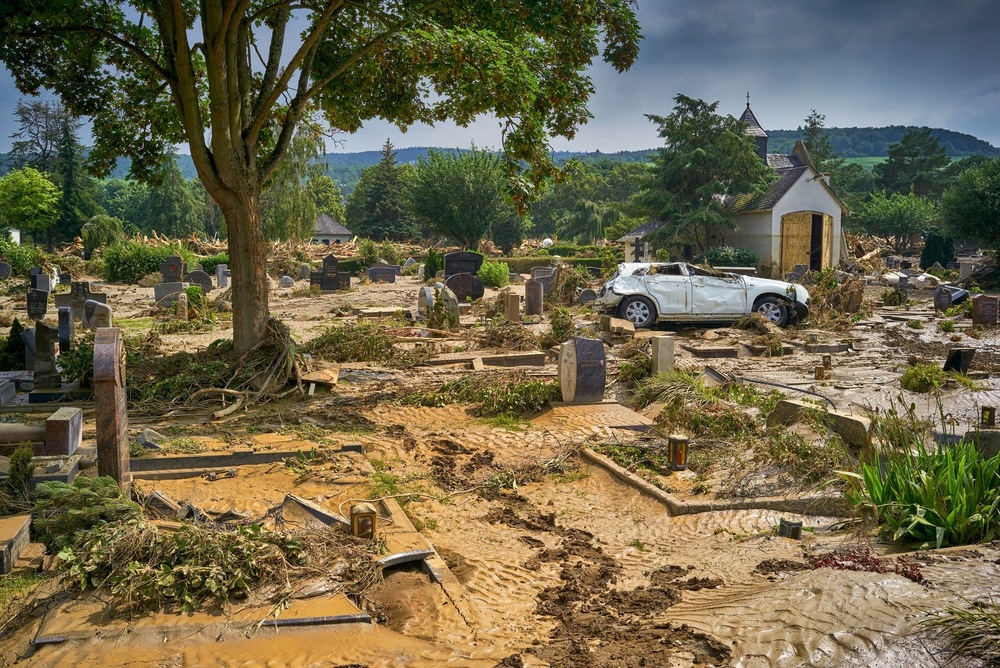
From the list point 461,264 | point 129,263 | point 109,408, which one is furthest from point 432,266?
point 109,408

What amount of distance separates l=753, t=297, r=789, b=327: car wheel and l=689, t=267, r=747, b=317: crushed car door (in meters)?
0.45

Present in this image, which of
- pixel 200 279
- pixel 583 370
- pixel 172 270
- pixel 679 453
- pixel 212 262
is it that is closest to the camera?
pixel 679 453

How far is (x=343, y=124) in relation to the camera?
15773 mm

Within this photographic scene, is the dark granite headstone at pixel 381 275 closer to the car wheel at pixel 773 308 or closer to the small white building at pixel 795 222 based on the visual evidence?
the small white building at pixel 795 222

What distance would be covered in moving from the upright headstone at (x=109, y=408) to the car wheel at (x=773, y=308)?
1600 centimetres

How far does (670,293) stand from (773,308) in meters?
2.63

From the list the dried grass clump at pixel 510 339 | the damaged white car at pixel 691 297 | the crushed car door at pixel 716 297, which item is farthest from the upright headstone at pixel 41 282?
the crushed car door at pixel 716 297

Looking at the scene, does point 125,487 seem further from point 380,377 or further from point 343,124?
point 343,124

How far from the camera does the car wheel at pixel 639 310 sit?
751 inches

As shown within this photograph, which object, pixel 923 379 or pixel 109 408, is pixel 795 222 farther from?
pixel 109 408

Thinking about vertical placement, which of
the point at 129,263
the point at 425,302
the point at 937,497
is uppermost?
the point at 129,263

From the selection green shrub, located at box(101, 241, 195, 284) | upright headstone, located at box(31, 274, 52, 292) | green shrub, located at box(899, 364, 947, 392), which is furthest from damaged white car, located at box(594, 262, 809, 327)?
green shrub, located at box(101, 241, 195, 284)

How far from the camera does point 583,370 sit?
11.0m

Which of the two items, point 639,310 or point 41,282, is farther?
point 41,282
